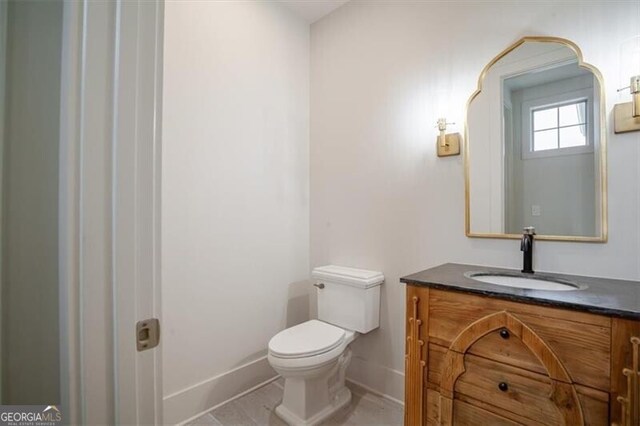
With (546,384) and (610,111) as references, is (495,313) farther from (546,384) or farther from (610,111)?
(610,111)

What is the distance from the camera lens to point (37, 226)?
22.0 inches

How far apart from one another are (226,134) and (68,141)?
5.25 feet

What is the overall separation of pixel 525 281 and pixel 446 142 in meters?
0.84

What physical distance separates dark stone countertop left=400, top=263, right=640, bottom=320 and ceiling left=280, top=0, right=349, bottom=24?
2.08m

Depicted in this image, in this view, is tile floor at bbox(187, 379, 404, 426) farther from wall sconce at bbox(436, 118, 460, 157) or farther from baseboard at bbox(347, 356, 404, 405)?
wall sconce at bbox(436, 118, 460, 157)

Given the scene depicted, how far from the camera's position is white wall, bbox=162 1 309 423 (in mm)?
1795

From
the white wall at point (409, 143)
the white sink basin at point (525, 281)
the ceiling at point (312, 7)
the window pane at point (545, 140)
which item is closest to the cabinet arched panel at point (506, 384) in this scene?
the white sink basin at point (525, 281)

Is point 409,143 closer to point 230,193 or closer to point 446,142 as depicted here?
point 446,142

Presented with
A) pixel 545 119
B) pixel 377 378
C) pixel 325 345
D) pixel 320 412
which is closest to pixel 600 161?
pixel 545 119

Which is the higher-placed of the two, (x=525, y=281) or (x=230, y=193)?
(x=230, y=193)

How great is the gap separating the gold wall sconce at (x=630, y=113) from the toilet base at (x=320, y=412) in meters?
1.99

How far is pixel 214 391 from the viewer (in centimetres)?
194

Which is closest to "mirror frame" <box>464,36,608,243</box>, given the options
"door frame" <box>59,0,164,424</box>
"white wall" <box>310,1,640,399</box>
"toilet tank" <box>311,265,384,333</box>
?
"white wall" <box>310,1,640,399</box>

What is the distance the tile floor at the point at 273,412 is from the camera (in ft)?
5.83
